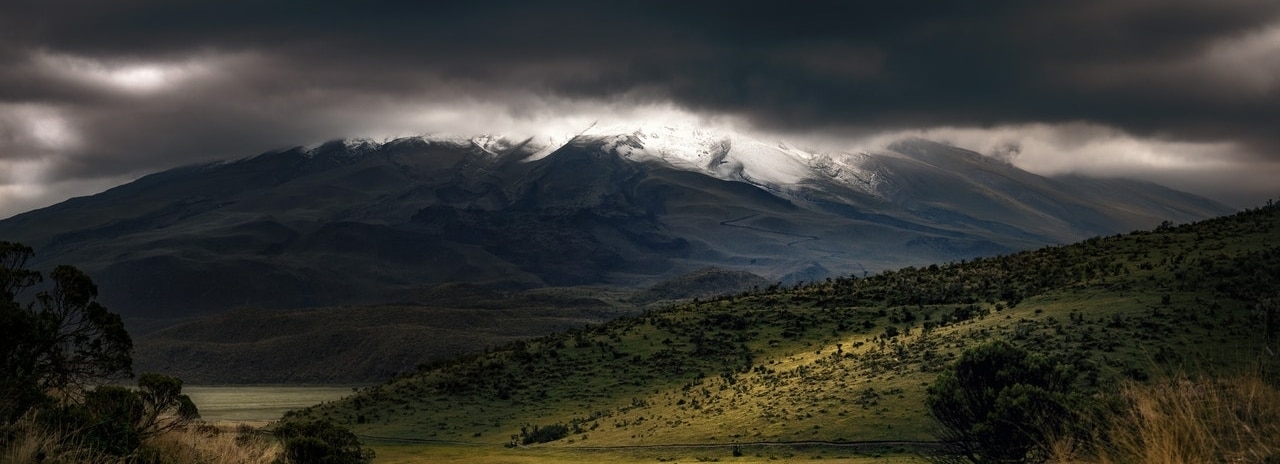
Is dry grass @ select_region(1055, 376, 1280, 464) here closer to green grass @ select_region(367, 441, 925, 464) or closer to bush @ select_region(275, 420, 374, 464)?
bush @ select_region(275, 420, 374, 464)

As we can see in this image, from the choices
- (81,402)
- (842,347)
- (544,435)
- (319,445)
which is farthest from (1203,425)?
(842,347)

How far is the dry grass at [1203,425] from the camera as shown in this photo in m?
8.98

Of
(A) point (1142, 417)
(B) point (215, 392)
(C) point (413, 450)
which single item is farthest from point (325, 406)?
(B) point (215, 392)

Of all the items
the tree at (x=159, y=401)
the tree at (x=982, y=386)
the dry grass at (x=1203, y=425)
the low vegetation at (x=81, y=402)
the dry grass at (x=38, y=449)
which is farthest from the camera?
the tree at (x=982, y=386)

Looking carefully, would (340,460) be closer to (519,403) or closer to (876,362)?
(876,362)

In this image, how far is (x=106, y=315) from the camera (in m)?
25.7

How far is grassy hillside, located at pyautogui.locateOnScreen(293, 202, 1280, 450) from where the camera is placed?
46.6m

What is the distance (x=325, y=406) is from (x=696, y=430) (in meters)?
38.6

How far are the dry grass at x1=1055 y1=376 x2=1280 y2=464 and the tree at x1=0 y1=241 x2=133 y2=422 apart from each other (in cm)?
1801

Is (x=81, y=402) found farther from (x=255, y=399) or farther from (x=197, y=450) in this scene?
(x=255, y=399)

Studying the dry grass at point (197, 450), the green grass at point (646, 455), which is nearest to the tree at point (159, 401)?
the dry grass at point (197, 450)

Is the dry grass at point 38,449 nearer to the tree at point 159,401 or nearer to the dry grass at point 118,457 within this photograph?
the dry grass at point 118,457

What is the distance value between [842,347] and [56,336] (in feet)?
158

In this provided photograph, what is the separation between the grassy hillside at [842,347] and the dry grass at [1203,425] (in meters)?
27.4
